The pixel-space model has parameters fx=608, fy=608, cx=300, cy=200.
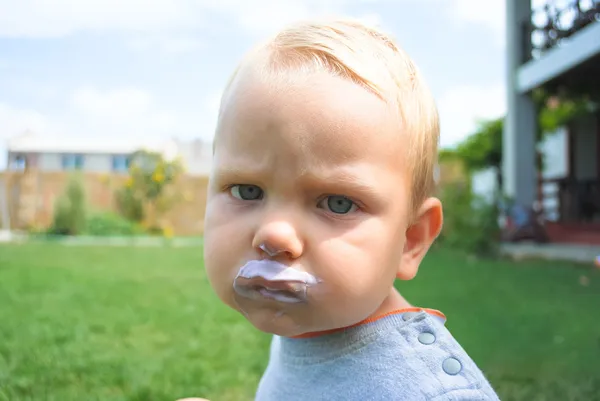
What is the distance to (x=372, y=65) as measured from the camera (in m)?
1.24

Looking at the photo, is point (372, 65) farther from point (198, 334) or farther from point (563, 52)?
point (563, 52)

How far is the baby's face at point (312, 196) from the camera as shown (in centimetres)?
114

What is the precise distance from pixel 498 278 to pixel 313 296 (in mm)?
4773

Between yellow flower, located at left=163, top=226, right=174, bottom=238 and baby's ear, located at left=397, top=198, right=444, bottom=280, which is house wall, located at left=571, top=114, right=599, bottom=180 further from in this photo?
baby's ear, located at left=397, top=198, right=444, bottom=280

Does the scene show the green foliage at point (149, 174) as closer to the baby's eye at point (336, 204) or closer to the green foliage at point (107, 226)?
the green foliage at point (107, 226)

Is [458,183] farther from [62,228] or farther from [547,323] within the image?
[62,228]

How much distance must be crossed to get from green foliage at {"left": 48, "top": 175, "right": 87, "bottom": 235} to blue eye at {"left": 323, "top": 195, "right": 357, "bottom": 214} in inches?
662

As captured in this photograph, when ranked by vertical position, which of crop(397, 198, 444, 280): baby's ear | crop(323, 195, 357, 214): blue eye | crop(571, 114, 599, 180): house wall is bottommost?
crop(397, 198, 444, 280): baby's ear

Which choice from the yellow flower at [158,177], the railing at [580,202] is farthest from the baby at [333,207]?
the yellow flower at [158,177]

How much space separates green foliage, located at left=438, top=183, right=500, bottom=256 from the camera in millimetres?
8141

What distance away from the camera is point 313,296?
1.17m

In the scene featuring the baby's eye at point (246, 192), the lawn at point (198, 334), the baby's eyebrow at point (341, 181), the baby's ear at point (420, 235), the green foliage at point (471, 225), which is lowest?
the lawn at point (198, 334)

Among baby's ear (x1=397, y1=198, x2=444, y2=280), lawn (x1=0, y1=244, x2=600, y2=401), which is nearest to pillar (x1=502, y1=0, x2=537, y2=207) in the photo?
lawn (x1=0, y1=244, x2=600, y2=401)

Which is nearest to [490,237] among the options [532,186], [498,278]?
[532,186]
